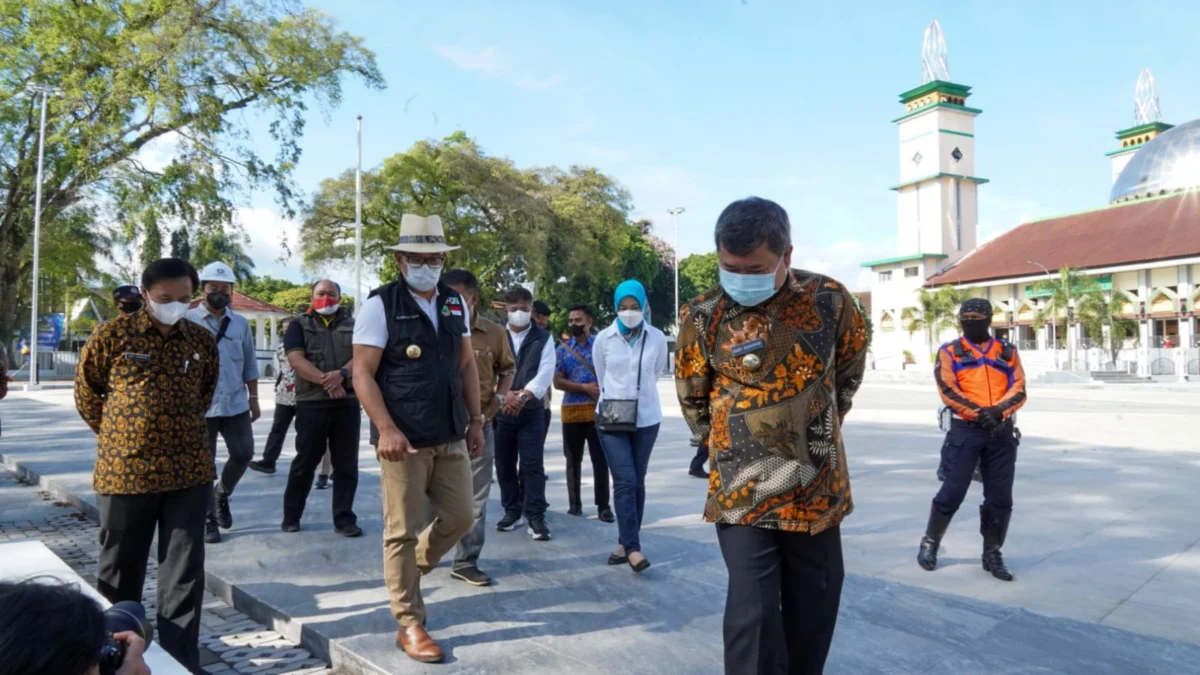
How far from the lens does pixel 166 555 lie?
3.66 m

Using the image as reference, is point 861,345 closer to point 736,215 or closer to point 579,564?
point 736,215

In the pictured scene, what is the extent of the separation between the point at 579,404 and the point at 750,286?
13.6 ft

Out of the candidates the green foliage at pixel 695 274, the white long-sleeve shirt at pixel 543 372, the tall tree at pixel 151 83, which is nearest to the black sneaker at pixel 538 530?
the white long-sleeve shirt at pixel 543 372

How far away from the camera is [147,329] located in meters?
3.70

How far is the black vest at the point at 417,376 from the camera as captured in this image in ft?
12.9

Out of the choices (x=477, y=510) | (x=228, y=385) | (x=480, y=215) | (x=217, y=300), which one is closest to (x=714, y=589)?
(x=477, y=510)

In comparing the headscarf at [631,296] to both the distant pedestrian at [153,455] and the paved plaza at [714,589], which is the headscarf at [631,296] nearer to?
the paved plaza at [714,589]

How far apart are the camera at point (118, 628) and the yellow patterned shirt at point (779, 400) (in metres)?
1.69

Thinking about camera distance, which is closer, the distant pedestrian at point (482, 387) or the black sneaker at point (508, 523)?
the distant pedestrian at point (482, 387)

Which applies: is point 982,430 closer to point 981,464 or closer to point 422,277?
point 981,464

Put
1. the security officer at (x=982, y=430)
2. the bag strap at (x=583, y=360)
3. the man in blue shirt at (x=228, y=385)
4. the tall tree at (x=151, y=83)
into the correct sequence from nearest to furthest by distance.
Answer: the security officer at (x=982, y=430), the man in blue shirt at (x=228, y=385), the bag strap at (x=583, y=360), the tall tree at (x=151, y=83)

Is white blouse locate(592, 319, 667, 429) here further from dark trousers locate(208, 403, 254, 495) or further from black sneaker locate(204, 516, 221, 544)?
black sneaker locate(204, 516, 221, 544)

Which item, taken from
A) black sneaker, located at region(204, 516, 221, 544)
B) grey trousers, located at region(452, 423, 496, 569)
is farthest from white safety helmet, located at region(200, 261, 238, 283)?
grey trousers, located at region(452, 423, 496, 569)

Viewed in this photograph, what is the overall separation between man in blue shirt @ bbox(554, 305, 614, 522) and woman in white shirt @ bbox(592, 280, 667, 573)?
3.19 feet
